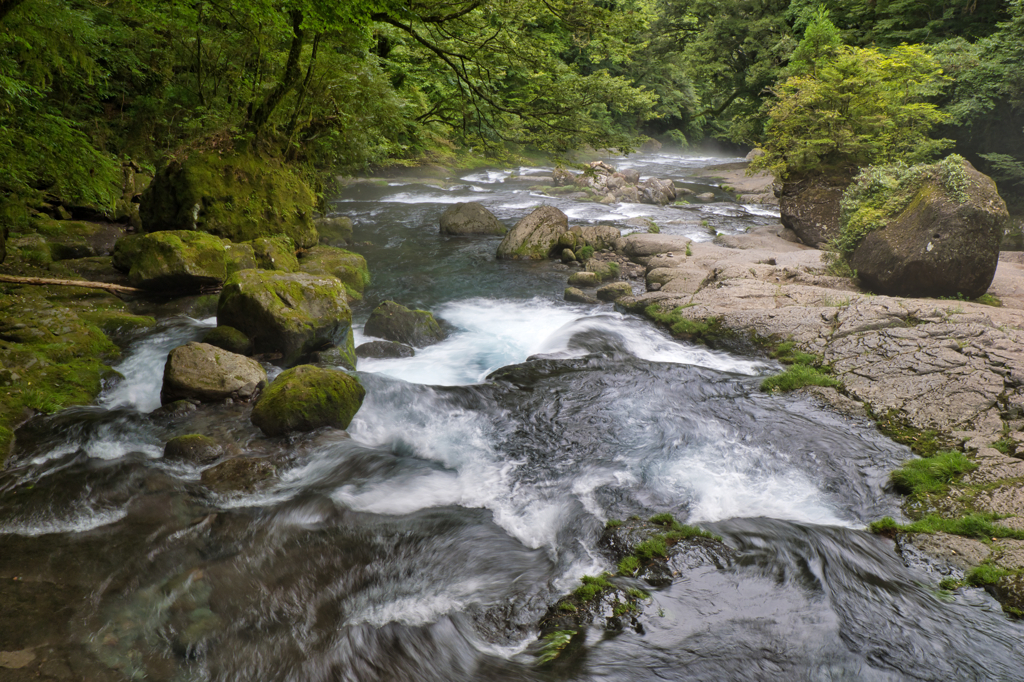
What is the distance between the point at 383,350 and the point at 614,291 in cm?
504

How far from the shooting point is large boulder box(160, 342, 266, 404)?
5.84 meters

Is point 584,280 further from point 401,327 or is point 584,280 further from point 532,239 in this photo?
point 401,327

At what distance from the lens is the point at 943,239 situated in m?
8.88

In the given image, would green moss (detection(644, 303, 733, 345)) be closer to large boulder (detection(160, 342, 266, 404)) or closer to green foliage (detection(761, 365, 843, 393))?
green foliage (detection(761, 365, 843, 393))

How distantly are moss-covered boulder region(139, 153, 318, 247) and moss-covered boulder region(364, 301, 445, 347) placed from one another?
2959mm

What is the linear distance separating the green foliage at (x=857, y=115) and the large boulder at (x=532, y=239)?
22.0 ft

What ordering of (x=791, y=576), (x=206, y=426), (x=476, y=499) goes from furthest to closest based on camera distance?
(x=206, y=426) → (x=476, y=499) → (x=791, y=576)

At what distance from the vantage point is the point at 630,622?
12.0 ft

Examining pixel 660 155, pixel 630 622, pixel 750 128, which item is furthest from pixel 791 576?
pixel 660 155

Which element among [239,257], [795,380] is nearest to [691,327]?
[795,380]

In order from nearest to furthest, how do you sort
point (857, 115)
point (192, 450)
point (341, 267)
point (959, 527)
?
1. point (959, 527)
2. point (192, 450)
3. point (341, 267)
4. point (857, 115)

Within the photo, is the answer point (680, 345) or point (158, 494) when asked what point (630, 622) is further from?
point (680, 345)

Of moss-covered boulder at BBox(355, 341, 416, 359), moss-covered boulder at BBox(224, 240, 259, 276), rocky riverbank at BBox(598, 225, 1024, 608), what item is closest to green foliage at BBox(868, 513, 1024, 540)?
rocky riverbank at BBox(598, 225, 1024, 608)

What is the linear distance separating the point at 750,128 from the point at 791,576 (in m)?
23.2
